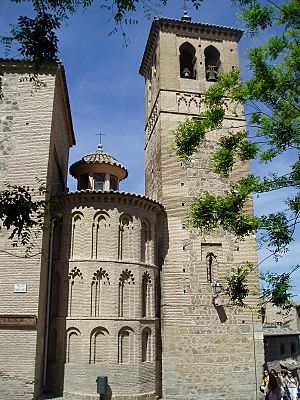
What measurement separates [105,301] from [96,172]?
20.8 feet

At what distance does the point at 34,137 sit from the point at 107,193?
9.79ft

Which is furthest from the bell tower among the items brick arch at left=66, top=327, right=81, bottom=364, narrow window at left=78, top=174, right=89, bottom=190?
brick arch at left=66, top=327, right=81, bottom=364

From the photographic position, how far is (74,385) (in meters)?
12.7

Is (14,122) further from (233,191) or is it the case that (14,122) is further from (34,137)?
(233,191)

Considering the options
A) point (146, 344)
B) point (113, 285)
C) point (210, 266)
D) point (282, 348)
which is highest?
point (210, 266)

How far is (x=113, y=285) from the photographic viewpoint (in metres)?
13.5

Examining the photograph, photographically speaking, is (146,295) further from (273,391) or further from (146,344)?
(273,391)

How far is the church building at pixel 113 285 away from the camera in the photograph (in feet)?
40.0

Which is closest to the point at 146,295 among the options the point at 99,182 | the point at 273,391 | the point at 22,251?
the point at 22,251

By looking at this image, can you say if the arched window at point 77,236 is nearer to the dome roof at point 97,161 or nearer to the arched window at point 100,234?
the arched window at point 100,234

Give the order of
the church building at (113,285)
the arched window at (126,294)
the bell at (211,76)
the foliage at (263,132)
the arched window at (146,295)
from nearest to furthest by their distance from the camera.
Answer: the foliage at (263,132)
the church building at (113,285)
the arched window at (126,294)
the arched window at (146,295)
the bell at (211,76)

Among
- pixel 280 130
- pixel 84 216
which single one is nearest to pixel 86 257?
pixel 84 216

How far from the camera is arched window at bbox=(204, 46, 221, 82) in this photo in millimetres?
18906

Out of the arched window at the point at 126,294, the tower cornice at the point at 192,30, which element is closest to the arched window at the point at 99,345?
the arched window at the point at 126,294
